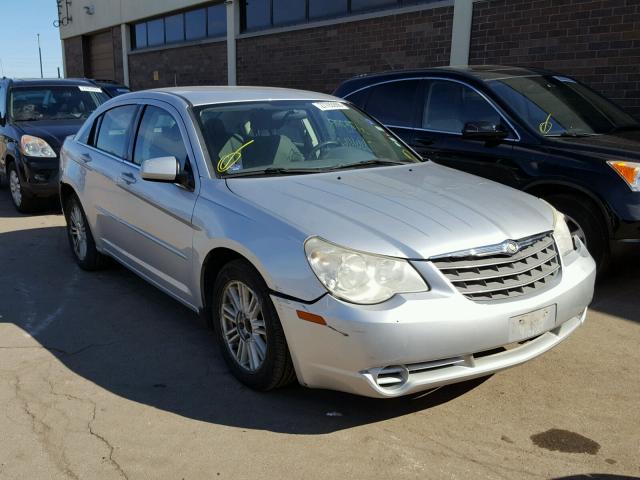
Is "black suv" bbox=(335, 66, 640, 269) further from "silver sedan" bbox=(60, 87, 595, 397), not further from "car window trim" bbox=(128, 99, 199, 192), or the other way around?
"car window trim" bbox=(128, 99, 199, 192)

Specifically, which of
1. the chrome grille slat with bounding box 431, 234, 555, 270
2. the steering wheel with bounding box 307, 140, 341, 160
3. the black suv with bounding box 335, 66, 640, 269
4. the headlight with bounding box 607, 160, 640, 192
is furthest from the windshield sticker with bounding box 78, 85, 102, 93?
the chrome grille slat with bounding box 431, 234, 555, 270

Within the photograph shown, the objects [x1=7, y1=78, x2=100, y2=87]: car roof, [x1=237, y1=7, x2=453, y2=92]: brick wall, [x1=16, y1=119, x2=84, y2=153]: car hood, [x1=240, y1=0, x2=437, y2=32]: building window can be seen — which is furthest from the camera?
[x1=240, y1=0, x2=437, y2=32]: building window

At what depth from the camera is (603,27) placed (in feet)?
27.3

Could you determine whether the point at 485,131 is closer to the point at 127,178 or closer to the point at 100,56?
the point at 127,178

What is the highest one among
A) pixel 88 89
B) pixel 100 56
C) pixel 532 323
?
pixel 100 56

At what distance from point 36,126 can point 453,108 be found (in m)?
5.69

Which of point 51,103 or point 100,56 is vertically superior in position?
point 100,56

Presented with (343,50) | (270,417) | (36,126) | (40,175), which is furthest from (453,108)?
(343,50)

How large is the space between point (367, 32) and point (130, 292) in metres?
8.56

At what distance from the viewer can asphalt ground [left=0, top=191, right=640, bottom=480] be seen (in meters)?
2.74

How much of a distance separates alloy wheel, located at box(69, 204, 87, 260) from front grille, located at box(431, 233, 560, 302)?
12.4 ft

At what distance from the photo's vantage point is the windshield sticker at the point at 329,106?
4559 millimetres

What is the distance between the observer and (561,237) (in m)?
3.49

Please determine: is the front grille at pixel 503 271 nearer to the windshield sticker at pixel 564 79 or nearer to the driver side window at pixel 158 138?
the driver side window at pixel 158 138
